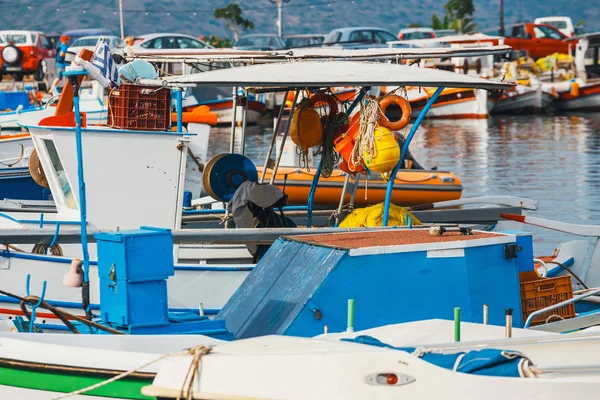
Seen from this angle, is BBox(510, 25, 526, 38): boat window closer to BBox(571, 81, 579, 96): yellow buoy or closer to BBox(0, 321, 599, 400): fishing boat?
BBox(571, 81, 579, 96): yellow buoy

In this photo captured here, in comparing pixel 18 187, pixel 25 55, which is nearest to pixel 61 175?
pixel 18 187

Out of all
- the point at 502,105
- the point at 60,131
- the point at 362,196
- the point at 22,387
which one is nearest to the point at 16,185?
the point at 362,196

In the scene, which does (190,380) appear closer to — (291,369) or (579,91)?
(291,369)

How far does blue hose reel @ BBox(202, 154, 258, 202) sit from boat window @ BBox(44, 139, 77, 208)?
1210 millimetres

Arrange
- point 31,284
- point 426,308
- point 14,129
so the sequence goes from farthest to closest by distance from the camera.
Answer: point 14,129 → point 31,284 → point 426,308

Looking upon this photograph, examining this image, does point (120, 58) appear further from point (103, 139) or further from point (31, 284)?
point (31, 284)

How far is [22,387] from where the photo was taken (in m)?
5.92

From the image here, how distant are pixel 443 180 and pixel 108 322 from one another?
8.61 m

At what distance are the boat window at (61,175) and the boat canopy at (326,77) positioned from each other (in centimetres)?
132

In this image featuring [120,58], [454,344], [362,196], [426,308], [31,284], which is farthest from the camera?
[362,196]

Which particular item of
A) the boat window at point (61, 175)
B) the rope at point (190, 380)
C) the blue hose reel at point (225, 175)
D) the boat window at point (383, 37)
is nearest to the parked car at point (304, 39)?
the boat window at point (383, 37)

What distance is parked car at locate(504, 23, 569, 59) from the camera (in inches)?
1709

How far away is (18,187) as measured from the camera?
14.8 m

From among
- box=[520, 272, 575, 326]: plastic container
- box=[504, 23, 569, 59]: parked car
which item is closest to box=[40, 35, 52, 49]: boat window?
box=[504, 23, 569, 59]: parked car
